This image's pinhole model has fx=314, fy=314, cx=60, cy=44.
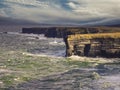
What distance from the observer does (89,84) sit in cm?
2508

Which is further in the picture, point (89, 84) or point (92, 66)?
point (92, 66)

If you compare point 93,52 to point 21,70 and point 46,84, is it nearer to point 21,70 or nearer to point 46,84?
point 21,70

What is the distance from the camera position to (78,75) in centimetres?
2969

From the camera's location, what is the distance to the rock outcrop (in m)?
49.0

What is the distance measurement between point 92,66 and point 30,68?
743 cm

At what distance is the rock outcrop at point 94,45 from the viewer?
48969mm

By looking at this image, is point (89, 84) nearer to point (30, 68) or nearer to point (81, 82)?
point (81, 82)

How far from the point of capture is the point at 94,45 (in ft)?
164

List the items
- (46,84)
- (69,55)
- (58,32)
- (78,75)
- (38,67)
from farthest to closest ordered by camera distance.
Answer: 1. (58,32)
2. (69,55)
3. (38,67)
4. (78,75)
5. (46,84)

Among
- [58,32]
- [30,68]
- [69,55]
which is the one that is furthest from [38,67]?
[58,32]

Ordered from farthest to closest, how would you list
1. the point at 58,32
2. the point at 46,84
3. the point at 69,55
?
the point at 58,32 < the point at 69,55 < the point at 46,84

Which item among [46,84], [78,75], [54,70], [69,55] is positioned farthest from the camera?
[69,55]

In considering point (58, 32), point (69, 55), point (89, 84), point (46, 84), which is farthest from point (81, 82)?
point (58, 32)

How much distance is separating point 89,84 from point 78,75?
466 centimetres
